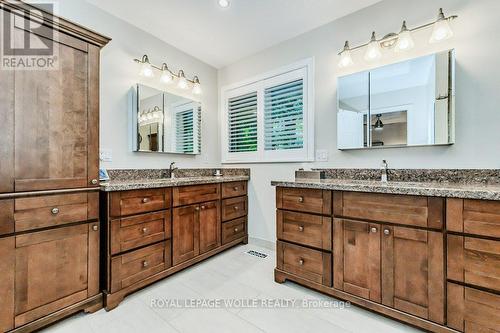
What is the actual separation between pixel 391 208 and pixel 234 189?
178cm

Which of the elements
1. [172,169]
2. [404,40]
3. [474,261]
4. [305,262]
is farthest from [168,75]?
[474,261]

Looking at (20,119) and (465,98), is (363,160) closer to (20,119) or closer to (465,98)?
(465,98)

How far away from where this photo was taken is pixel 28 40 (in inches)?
55.4

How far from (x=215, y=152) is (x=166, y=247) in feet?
5.51

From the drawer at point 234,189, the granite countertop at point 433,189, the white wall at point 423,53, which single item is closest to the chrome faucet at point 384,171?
the white wall at point 423,53

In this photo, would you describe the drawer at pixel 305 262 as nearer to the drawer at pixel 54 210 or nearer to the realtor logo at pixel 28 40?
the drawer at pixel 54 210

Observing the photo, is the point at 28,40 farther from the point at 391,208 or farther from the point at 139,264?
the point at 391,208

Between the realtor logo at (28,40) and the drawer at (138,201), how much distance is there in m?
0.97

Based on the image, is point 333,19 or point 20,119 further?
point 333,19

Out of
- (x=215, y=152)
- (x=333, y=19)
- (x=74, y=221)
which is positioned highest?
(x=333, y=19)

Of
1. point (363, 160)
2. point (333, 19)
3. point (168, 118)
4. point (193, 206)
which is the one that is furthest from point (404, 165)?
point (168, 118)

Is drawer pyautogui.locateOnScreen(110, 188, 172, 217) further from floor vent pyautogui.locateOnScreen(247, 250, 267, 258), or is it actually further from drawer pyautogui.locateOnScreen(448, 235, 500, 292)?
drawer pyautogui.locateOnScreen(448, 235, 500, 292)

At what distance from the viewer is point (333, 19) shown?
2.35 m

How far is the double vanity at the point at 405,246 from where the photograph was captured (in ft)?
4.04
